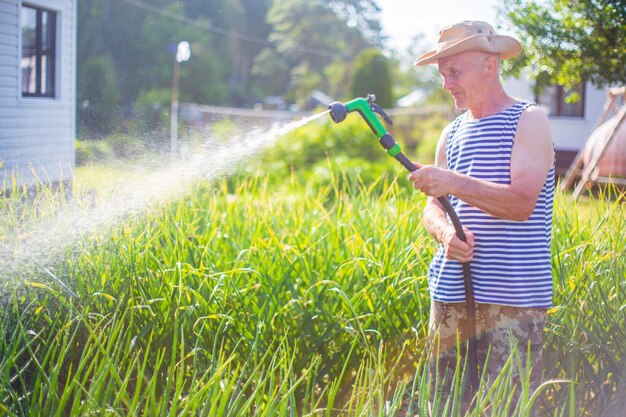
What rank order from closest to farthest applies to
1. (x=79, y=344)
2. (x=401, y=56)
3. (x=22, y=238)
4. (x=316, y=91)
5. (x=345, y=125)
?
(x=79, y=344), (x=22, y=238), (x=345, y=125), (x=401, y=56), (x=316, y=91)

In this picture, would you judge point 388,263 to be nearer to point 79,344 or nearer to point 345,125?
point 79,344

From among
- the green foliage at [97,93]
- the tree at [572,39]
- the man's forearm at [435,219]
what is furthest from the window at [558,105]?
the man's forearm at [435,219]

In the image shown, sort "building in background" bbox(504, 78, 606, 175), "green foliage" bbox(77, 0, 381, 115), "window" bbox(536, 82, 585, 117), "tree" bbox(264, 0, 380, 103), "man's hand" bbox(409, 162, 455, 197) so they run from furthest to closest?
"tree" bbox(264, 0, 380, 103), "green foliage" bbox(77, 0, 381, 115), "window" bbox(536, 82, 585, 117), "building in background" bbox(504, 78, 606, 175), "man's hand" bbox(409, 162, 455, 197)

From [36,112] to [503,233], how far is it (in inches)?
238

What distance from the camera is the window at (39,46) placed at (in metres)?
9.02

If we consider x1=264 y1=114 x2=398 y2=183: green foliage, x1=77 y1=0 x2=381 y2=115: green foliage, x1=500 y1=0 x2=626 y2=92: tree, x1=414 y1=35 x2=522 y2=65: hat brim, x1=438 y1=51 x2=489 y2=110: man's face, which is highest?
x1=77 y1=0 x2=381 y2=115: green foliage

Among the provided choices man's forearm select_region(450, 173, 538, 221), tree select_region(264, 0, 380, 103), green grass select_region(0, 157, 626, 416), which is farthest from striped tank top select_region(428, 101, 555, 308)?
tree select_region(264, 0, 380, 103)

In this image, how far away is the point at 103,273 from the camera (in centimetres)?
293

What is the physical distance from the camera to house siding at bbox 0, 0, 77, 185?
12.0 feet

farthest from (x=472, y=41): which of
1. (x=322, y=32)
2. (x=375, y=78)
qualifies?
(x=322, y=32)

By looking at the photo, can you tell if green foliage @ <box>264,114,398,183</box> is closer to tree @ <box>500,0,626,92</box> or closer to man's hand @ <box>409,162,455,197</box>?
tree @ <box>500,0,626,92</box>

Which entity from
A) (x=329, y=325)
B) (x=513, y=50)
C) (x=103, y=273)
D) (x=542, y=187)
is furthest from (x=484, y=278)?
(x=103, y=273)

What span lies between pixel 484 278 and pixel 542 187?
1.09 ft

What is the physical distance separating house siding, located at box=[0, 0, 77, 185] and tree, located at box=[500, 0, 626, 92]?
8.66ft
